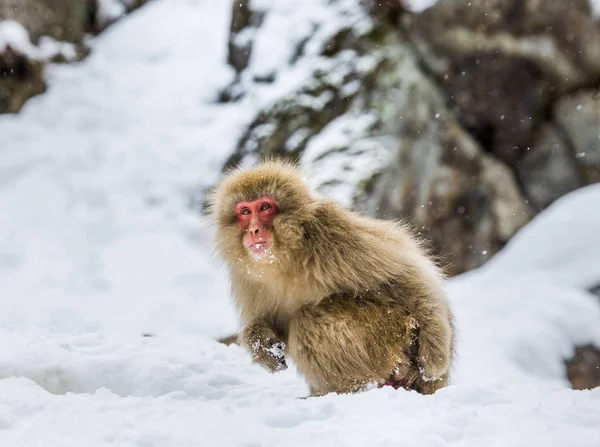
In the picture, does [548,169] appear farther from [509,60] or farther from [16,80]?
[16,80]

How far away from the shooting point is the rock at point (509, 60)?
22.4 feet

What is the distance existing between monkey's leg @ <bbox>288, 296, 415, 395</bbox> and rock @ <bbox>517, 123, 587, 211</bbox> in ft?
13.6

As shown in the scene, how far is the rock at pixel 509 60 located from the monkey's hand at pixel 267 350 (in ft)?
14.0

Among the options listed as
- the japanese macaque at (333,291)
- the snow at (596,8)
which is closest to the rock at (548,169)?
the snow at (596,8)

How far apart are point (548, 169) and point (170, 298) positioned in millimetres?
3797

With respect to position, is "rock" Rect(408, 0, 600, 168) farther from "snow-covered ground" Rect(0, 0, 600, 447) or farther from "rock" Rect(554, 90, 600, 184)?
"snow-covered ground" Rect(0, 0, 600, 447)

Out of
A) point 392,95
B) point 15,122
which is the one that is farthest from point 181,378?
point 15,122

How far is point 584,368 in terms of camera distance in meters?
5.32

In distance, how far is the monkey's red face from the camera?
10.4 ft

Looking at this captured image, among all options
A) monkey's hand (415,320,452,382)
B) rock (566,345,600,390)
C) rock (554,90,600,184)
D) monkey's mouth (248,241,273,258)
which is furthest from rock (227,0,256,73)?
monkey's hand (415,320,452,382)

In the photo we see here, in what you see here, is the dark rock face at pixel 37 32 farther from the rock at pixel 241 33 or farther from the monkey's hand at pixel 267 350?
the monkey's hand at pixel 267 350

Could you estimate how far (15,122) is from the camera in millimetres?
8805

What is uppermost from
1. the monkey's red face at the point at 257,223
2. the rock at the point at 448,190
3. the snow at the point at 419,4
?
the monkey's red face at the point at 257,223

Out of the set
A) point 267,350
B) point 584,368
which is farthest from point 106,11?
point 267,350
